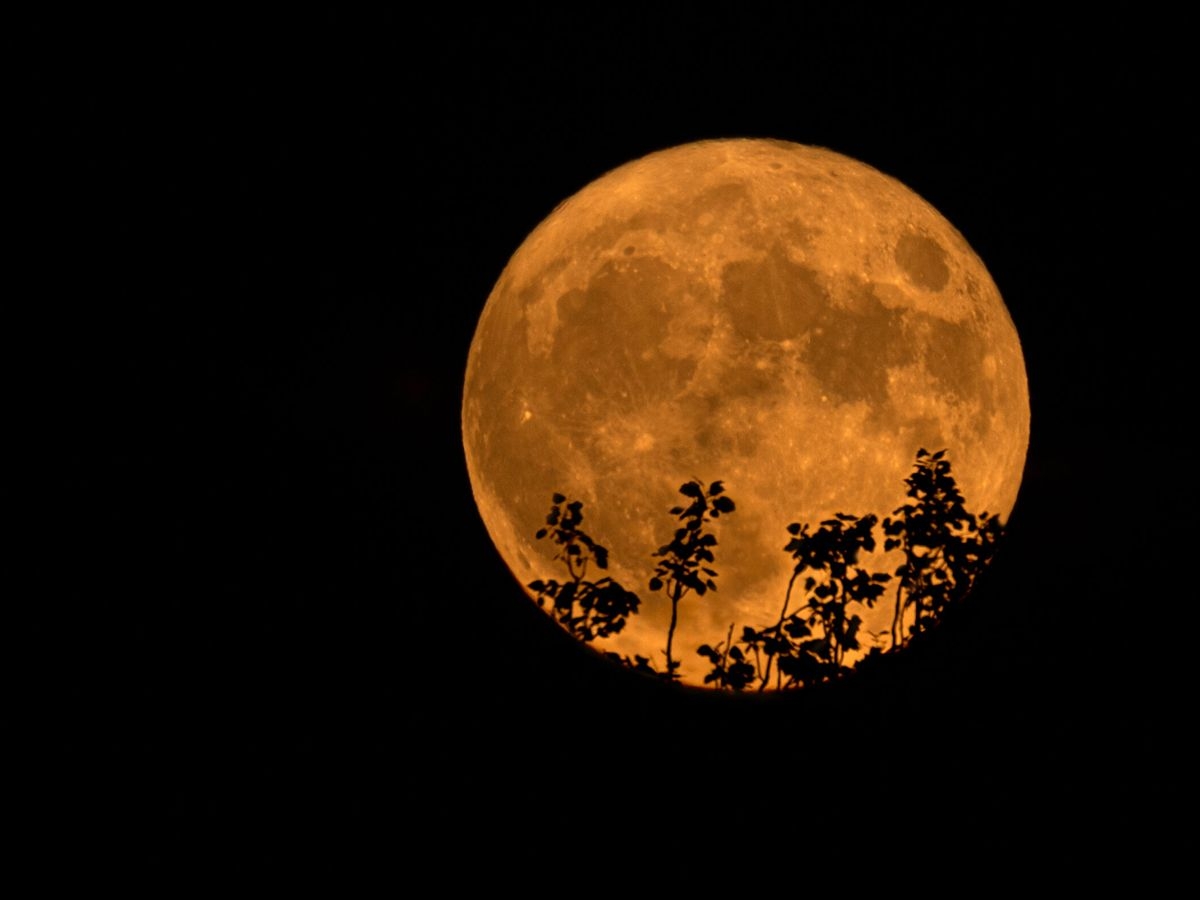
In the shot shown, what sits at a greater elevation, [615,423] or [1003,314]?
[1003,314]

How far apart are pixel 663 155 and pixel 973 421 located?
2.10 m

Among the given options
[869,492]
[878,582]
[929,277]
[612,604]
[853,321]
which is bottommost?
[612,604]

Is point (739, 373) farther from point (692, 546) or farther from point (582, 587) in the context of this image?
point (582, 587)

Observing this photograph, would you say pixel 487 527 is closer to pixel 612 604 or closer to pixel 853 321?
pixel 612 604

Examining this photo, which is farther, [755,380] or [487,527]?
[487,527]

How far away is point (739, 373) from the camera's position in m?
4.20

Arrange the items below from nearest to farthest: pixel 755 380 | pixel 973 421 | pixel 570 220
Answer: pixel 755 380 < pixel 973 421 < pixel 570 220

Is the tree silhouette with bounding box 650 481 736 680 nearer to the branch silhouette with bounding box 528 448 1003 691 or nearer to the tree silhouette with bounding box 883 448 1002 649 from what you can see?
the branch silhouette with bounding box 528 448 1003 691

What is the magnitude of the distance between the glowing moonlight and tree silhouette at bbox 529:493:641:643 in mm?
61

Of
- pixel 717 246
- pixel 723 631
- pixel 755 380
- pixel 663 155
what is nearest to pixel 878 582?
pixel 723 631

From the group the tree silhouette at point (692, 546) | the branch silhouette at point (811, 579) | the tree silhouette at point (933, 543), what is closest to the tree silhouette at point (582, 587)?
the branch silhouette at point (811, 579)

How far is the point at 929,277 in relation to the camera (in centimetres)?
455

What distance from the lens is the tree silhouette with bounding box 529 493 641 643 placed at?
14.6 feet

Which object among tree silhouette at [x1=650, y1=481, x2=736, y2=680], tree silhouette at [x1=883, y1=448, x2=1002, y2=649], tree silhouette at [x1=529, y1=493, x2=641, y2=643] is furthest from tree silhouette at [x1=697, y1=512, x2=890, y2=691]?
tree silhouette at [x1=529, y1=493, x2=641, y2=643]
